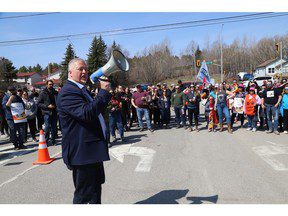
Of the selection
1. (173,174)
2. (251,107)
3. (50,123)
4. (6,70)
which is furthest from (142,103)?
(6,70)

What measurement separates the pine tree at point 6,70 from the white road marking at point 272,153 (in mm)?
68322

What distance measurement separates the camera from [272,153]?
7.16 meters

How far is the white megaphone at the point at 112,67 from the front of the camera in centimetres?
327

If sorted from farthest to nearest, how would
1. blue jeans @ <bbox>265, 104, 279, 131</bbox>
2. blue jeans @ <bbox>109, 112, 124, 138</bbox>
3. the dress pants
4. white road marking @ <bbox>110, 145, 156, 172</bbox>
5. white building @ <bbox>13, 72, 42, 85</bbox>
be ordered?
white building @ <bbox>13, 72, 42, 85</bbox>, blue jeans @ <bbox>265, 104, 279, 131</bbox>, blue jeans @ <bbox>109, 112, 124, 138</bbox>, white road marking @ <bbox>110, 145, 156, 172</bbox>, the dress pants

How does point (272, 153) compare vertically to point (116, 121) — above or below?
below

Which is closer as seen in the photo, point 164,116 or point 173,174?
point 173,174

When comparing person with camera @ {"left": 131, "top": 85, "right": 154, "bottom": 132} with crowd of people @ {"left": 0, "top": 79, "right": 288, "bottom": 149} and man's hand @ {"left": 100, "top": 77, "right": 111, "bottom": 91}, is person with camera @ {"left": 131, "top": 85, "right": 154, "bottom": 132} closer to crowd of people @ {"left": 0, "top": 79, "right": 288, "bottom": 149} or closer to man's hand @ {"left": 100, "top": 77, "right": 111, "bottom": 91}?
crowd of people @ {"left": 0, "top": 79, "right": 288, "bottom": 149}

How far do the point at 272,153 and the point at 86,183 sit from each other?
5.56 m

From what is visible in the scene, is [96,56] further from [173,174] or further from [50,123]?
[173,174]

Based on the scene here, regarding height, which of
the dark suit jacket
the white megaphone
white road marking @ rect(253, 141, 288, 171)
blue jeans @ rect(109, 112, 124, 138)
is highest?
the white megaphone

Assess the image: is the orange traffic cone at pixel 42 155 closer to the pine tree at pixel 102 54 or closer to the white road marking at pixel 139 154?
the white road marking at pixel 139 154

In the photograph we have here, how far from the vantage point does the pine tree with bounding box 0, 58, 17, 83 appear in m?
67.8

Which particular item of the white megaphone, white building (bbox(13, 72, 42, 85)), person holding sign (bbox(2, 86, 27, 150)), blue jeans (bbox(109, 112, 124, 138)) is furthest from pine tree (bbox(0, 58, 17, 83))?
the white megaphone
